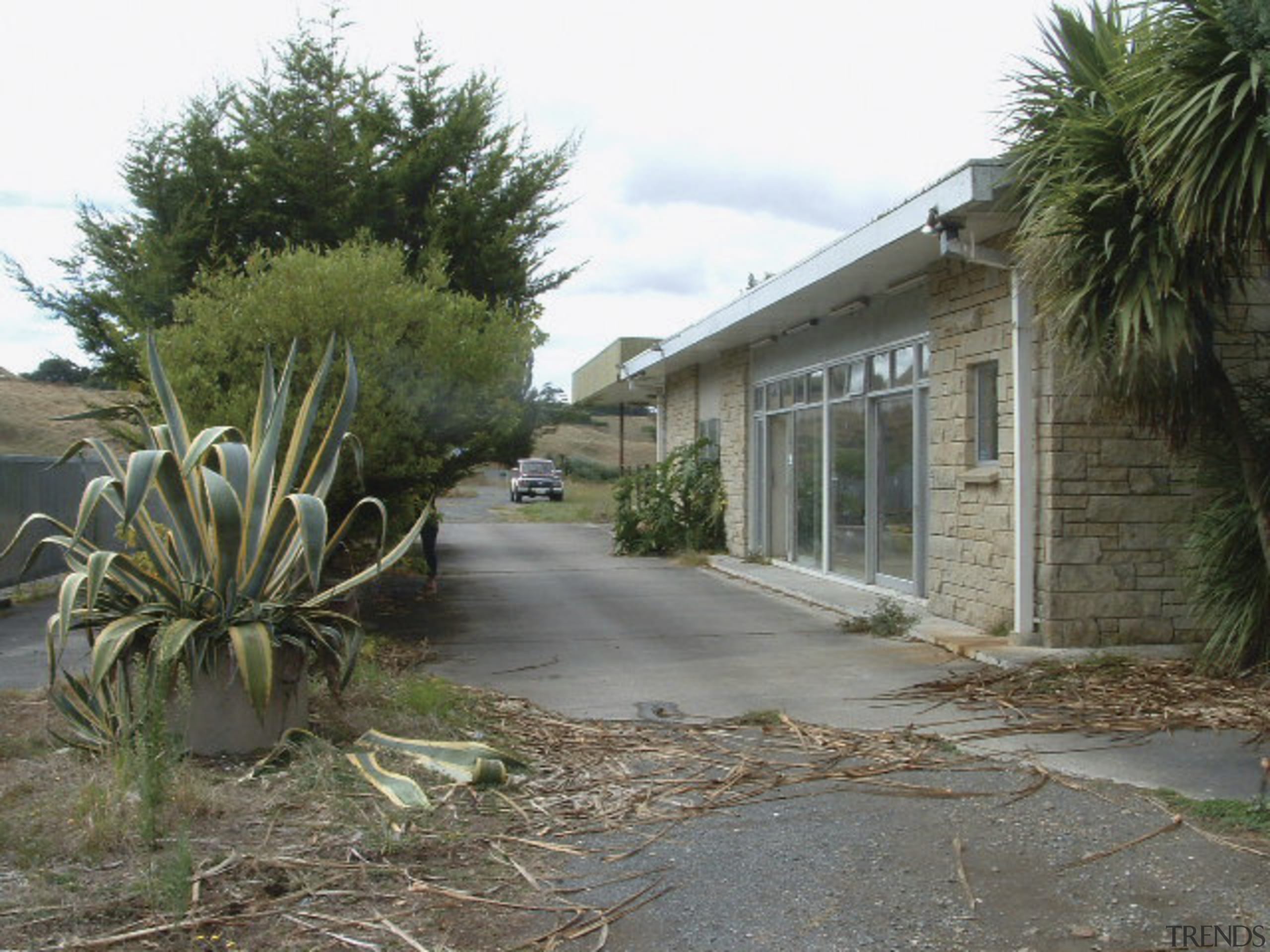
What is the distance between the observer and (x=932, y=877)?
4508 mm

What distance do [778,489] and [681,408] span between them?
6143mm

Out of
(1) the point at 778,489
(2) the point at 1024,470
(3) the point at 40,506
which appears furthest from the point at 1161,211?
(3) the point at 40,506

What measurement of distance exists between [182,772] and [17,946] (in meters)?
1.45

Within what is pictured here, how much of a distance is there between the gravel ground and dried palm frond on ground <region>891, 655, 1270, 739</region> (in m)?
1.43

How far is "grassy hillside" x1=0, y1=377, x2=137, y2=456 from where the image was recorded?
142ft

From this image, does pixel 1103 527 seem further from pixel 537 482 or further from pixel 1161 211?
pixel 537 482

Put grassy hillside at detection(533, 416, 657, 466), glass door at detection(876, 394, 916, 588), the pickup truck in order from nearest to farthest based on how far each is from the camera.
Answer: glass door at detection(876, 394, 916, 588), the pickup truck, grassy hillside at detection(533, 416, 657, 466)

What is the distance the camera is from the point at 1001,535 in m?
9.86

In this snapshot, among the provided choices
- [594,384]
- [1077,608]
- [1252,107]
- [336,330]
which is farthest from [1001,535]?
[594,384]

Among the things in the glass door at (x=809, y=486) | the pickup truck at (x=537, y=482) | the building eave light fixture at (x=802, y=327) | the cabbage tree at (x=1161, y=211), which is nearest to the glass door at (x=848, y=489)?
the glass door at (x=809, y=486)

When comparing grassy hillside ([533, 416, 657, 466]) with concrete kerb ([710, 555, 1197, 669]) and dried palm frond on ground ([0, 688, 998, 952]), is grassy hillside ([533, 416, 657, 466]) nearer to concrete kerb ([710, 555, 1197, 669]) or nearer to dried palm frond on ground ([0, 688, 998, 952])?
concrete kerb ([710, 555, 1197, 669])

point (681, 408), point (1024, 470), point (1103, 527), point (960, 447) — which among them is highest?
point (681, 408)

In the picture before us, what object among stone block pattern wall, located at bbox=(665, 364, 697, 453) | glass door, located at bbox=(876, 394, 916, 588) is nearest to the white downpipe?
glass door, located at bbox=(876, 394, 916, 588)

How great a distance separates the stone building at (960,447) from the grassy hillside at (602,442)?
58743 mm
